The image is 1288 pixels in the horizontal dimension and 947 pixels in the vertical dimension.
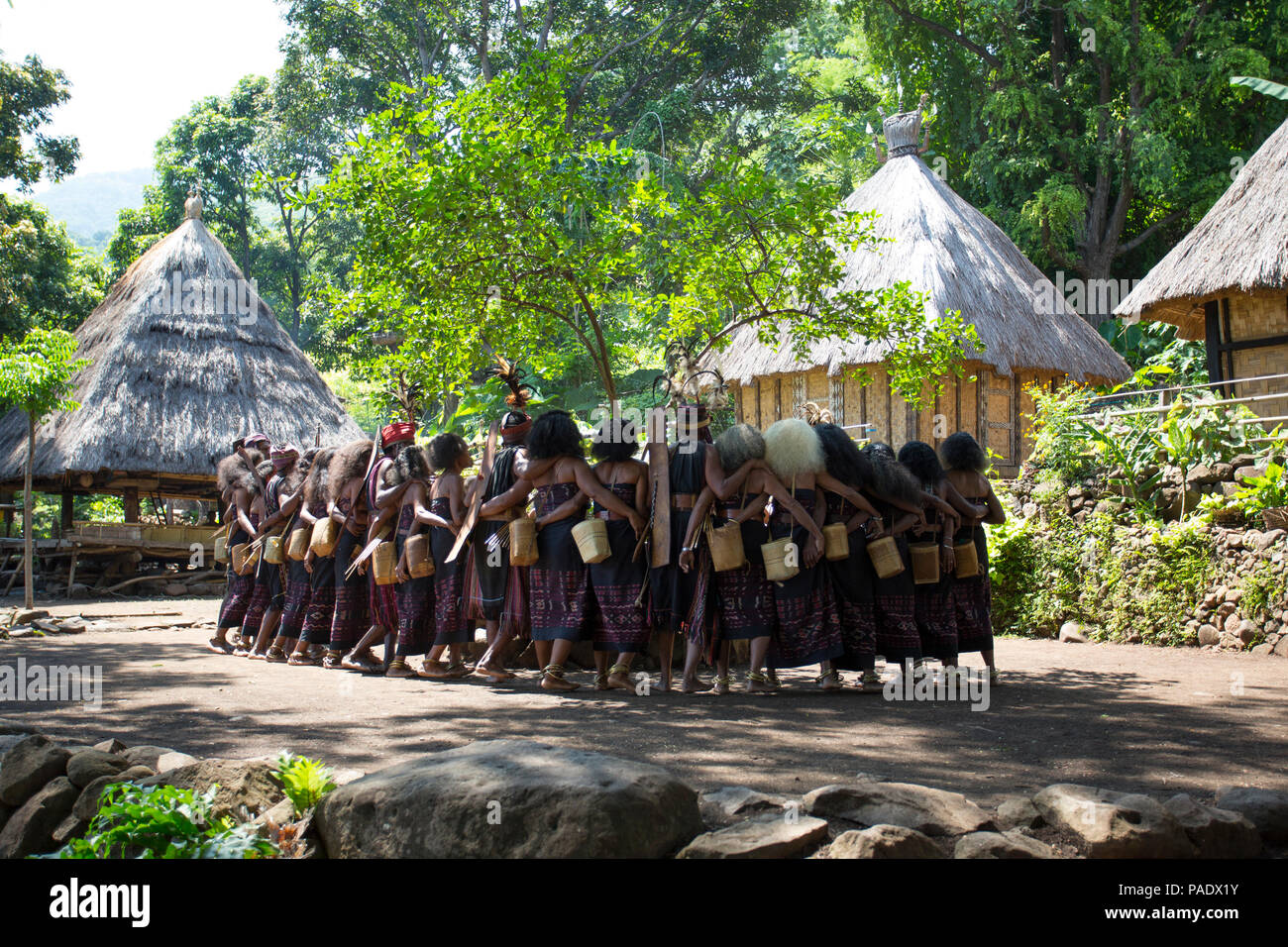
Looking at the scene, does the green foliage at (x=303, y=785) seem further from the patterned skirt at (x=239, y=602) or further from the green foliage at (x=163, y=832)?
the patterned skirt at (x=239, y=602)

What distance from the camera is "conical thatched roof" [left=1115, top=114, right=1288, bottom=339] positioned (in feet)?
39.1

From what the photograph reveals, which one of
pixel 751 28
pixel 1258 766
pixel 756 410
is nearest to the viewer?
pixel 1258 766

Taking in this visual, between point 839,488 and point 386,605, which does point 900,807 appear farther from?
point 386,605

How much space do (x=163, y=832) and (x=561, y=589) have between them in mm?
3520

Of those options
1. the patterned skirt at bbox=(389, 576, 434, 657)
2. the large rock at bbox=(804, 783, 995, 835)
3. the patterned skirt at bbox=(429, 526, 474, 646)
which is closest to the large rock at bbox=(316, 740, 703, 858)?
the large rock at bbox=(804, 783, 995, 835)

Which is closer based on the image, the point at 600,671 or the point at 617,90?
the point at 600,671

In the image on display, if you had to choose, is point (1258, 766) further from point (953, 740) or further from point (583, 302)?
point (583, 302)

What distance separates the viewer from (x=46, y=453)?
54.1 ft

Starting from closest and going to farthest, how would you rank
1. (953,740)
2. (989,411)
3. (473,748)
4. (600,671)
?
(473,748)
(953,740)
(600,671)
(989,411)

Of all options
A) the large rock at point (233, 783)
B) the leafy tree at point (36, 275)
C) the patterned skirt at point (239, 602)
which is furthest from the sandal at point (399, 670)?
the leafy tree at point (36, 275)

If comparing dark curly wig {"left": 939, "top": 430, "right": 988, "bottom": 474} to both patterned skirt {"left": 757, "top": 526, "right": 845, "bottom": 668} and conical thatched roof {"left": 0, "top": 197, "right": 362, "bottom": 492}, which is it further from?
conical thatched roof {"left": 0, "top": 197, "right": 362, "bottom": 492}

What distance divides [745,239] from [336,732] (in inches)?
211

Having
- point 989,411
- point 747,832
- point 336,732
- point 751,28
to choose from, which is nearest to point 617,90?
point 751,28

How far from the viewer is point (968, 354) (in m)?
14.3
